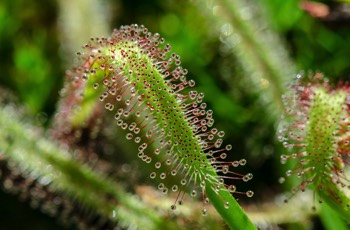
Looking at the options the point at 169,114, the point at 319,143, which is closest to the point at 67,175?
the point at 169,114

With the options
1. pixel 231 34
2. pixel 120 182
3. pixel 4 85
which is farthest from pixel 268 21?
pixel 4 85

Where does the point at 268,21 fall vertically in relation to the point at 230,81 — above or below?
above

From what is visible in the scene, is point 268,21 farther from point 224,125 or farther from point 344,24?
point 224,125

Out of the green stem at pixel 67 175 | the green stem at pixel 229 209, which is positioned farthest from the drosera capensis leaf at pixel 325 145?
the green stem at pixel 67 175

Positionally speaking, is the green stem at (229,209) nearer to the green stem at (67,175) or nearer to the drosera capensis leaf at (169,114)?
the drosera capensis leaf at (169,114)

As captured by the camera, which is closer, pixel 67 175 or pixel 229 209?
pixel 229 209

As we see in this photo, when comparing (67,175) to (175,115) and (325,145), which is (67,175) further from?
(325,145)

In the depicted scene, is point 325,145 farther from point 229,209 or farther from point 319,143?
point 229,209

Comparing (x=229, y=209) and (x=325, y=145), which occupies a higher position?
(x=325, y=145)

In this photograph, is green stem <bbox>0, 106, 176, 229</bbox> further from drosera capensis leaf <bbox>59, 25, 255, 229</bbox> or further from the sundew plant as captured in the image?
drosera capensis leaf <bbox>59, 25, 255, 229</bbox>
